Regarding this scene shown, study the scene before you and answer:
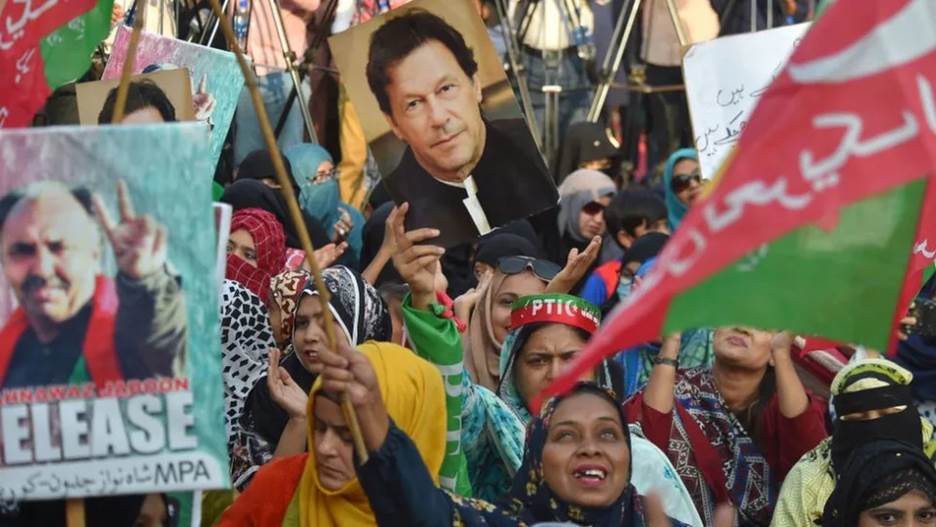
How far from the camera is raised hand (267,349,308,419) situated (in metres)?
5.74

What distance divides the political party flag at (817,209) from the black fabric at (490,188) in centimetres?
211

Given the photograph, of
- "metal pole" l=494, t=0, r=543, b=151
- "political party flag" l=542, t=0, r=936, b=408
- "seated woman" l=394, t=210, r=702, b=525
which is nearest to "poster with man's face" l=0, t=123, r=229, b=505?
"political party flag" l=542, t=0, r=936, b=408

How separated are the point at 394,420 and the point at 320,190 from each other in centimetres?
377

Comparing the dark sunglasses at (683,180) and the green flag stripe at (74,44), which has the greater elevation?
the green flag stripe at (74,44)

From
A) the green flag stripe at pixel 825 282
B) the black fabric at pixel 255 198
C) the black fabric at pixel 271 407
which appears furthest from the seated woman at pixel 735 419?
the green flag stripe at pixel 825 282

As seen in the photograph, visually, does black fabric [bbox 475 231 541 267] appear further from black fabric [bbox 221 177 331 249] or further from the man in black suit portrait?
the man in black suit portrait

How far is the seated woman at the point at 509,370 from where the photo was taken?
217 inches

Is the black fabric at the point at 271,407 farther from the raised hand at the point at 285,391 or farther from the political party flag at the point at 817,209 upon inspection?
the political party flag at the point at 817,209

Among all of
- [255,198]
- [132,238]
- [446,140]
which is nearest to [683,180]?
[255,198]

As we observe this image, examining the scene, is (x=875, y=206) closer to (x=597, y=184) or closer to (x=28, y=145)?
(x=28, y=145)

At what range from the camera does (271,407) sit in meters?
6.05

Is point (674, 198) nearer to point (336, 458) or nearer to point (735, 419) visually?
point (735, 419)

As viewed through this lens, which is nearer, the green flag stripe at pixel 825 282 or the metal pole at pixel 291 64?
the green flag stripe at pixel 825 282

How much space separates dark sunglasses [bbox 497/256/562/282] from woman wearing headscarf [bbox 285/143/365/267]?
163cm
